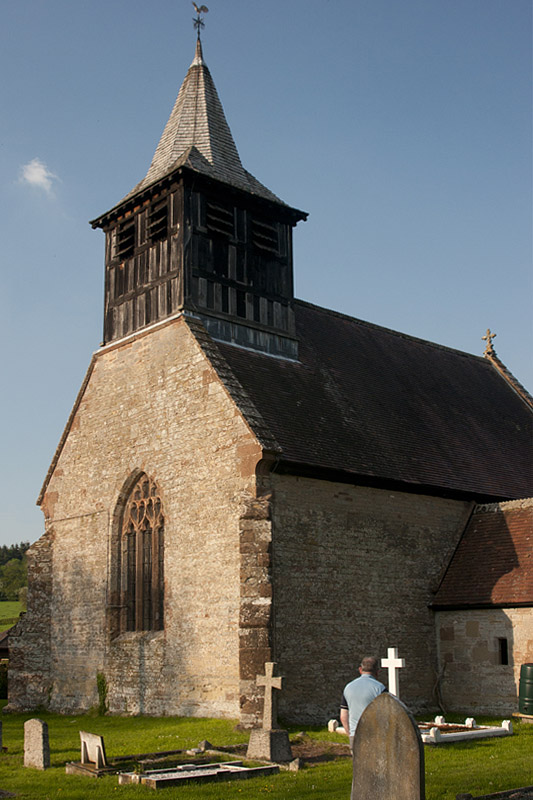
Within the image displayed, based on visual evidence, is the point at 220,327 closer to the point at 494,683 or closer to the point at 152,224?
the point at 152,224

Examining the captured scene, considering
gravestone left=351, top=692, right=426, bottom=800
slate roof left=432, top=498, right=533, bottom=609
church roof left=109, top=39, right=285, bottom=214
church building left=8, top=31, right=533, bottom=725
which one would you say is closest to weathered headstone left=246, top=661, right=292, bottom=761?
church building left=8, top=31, right=533, bottom=725

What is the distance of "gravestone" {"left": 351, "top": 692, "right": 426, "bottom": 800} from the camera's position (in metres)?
6.21

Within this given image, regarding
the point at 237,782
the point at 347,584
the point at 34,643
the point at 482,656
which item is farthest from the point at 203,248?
the point at 237,782

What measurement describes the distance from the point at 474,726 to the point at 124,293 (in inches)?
543

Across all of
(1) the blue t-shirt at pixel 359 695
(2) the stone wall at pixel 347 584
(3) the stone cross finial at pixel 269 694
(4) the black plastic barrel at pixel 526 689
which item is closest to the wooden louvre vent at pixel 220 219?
(2) the stone wall at pixel 347 584

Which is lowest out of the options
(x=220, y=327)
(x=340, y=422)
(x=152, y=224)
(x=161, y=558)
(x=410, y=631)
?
(x=410, y=631)

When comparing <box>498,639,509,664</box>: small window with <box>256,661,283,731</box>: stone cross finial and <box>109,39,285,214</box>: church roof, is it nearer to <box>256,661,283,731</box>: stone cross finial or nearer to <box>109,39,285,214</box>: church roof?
<box>256,661,283,731</box>: stone cross finial

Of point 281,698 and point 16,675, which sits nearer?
point 281,698

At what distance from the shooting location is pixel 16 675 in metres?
22.0

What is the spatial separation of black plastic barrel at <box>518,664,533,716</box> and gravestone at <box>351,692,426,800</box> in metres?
10.7

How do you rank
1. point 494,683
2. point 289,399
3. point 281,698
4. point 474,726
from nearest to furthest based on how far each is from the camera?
1. point 474,726
2. point 281,698
3. point 494,683
4. point 289,399

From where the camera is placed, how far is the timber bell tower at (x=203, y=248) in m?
21.1

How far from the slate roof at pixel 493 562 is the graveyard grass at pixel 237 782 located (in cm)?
298

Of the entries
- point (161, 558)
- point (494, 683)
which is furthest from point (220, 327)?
point (494, 683)
